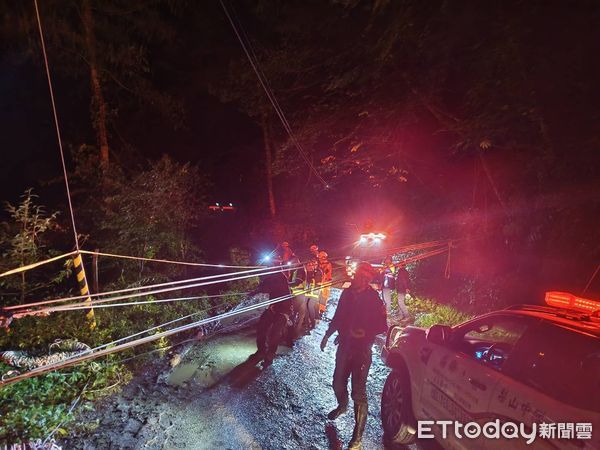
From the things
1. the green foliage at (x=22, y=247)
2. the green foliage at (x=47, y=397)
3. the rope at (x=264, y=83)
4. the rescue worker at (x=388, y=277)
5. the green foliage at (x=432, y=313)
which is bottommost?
the green foliage at (x=432, y=313)

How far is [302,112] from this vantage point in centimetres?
1104

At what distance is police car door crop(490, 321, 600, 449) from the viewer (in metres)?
2.40

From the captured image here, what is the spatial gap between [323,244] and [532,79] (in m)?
18.5

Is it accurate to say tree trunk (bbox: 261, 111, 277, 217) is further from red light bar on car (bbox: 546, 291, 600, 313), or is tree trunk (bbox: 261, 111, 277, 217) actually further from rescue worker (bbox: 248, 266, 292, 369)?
red light bar on car (bbox: 546, 291, 600, 313)

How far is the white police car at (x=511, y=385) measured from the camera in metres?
2.53

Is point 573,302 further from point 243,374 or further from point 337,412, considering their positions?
point 243,374

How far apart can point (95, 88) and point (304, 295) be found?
26.6 feet

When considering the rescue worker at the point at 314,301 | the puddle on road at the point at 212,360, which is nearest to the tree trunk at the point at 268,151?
the rescue worker at the point at 314,301

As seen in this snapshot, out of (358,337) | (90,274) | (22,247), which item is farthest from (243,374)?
(90,274)

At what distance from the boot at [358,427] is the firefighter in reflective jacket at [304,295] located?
3.05m

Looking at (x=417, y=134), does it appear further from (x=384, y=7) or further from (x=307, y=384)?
(x=307, y=384)

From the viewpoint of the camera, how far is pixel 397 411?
4242 millimetres

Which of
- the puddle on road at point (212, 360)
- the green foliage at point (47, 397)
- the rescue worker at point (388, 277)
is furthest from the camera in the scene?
the rescue worker at point (388, 277)

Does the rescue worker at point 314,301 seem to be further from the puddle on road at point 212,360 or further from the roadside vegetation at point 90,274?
the roadside vegetation at point 90,274
